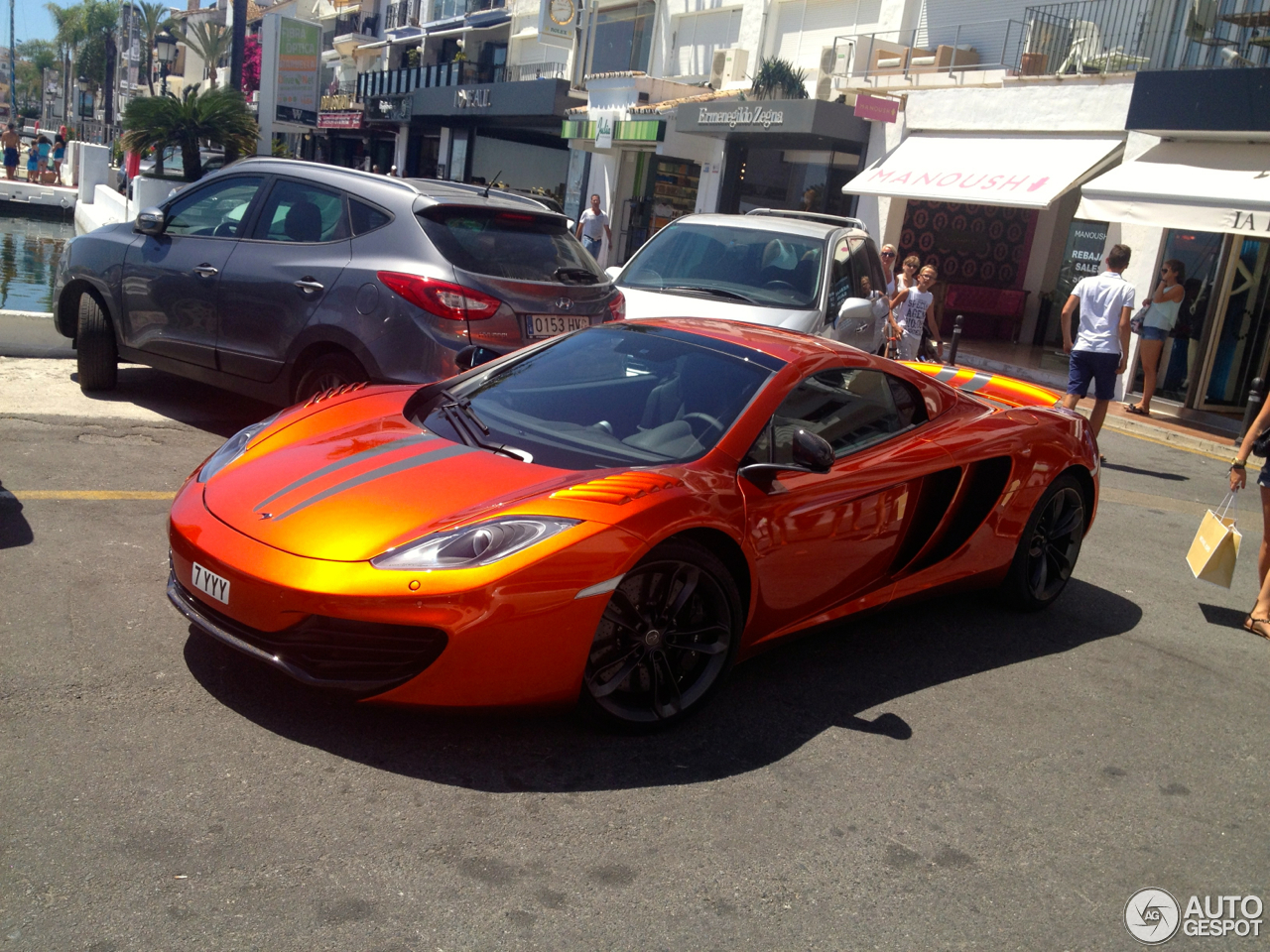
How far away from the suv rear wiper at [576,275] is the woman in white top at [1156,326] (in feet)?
32.8

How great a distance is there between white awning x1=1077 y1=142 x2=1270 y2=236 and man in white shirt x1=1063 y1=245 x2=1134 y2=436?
3921 mm

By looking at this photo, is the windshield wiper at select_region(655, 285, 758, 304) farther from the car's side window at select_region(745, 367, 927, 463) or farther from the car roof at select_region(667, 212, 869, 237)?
the car's side window at select_region(745, 367, 927, 463)

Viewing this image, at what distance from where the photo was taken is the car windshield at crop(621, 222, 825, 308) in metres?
9.16

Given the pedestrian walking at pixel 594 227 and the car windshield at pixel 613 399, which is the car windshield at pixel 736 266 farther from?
the pedestrian walking at pixel 594 227

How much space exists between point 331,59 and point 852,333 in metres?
53.8

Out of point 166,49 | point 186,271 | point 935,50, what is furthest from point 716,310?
point 166,49

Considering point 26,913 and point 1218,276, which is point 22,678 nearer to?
point 26,913

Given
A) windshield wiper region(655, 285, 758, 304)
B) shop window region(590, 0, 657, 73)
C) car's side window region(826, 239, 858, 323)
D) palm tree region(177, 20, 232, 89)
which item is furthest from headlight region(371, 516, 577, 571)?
palm tree region(177, 20, 232, 89)

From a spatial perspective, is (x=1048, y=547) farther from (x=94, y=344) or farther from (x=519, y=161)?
(x=519, y=161)

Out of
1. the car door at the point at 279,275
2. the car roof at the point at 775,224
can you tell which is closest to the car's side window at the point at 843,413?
the car door at the point at 279,275

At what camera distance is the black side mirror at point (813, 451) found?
12.8ft

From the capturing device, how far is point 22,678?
357cm

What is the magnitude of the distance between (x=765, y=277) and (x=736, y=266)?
0.93 ft

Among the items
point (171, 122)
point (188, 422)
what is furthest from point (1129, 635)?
point (171, 122)
